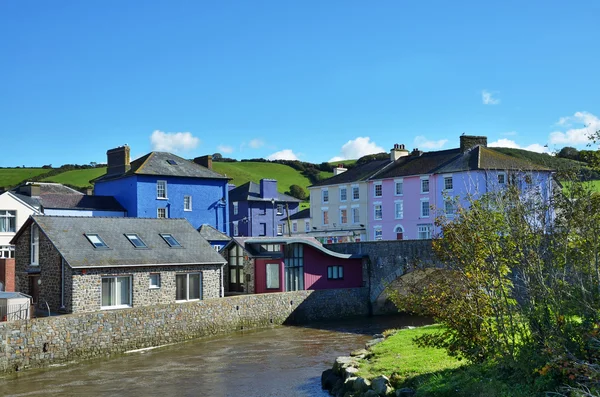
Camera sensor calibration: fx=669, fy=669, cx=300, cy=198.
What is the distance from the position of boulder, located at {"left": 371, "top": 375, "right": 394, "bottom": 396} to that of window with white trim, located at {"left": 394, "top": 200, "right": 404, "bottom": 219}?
1602 inches

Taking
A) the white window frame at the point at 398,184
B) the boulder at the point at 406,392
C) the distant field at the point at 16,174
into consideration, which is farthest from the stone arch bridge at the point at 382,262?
the distant field at the point at 16,174

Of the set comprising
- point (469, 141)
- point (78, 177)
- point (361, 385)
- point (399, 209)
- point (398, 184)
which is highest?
point (78, 177)

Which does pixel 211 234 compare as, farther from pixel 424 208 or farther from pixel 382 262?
pixel 424 208

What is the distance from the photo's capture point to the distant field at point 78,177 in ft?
318

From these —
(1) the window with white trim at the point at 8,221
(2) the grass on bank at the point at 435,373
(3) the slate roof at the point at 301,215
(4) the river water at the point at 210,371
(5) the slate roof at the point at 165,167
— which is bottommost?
(4) the river water at the point at 210,371

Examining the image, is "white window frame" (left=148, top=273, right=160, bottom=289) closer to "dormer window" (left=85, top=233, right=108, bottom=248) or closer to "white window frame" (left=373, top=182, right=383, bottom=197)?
"dormer window" (left=85, top=233, right=108, bottom=248)

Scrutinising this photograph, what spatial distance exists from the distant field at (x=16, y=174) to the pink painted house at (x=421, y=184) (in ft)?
192

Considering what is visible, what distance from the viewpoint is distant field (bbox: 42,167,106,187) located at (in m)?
97.0

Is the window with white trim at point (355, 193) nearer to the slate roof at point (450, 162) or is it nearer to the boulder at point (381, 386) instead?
the slate roof at point (450, 162)

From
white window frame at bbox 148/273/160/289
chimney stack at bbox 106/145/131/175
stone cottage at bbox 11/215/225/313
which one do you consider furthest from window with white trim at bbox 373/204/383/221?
white window frame at bbox 148/273/160/289

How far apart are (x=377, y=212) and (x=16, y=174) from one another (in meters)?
65.0

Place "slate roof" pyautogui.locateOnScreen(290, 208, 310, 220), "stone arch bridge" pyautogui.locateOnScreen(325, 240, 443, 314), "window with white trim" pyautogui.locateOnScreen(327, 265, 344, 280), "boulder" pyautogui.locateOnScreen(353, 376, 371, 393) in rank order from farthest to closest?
"slate roof" pyautogui.locateOnScreen(290, 208, 310, 220), "window with white trim" pyautogui.locateOnScreen(327, 265, 344, 280), "stone arch bridge" pyautogui.locateOnScreen(325, 240, 443, 314), "boulder" pyautogui.locateOnScreen(353, 376, 371, 393)

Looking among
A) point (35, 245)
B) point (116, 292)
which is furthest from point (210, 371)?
point (35, 245)

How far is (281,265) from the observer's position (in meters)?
40.2
